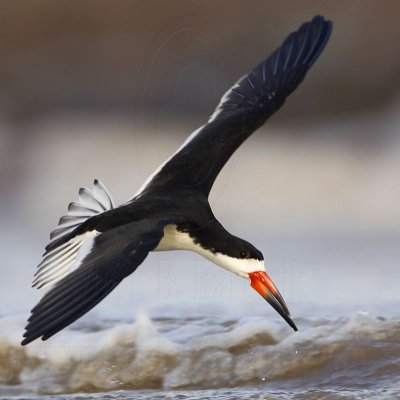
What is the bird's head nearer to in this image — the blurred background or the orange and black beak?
the orange and black beak

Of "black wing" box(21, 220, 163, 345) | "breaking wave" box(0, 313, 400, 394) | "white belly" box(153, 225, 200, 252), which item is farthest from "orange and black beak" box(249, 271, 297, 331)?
"black wing" box(21, 220, 163, 345)

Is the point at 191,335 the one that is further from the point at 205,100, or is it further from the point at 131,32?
the point at 131,32

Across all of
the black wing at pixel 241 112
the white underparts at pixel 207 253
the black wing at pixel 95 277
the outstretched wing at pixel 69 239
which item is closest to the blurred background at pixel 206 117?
the black wing at pixel 241 112

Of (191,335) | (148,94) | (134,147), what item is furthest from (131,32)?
(191,335)

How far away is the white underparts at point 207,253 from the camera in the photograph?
4.69 meters

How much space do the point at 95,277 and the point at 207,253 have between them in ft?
2.84

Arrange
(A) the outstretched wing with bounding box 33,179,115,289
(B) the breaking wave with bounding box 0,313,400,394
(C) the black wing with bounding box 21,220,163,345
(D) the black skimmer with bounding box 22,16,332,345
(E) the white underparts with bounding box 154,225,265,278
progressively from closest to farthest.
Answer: (C) the black wing with bounding box 21,220,163,345 < (D) the black skimmer with bounding box 22,16,332,345 < (A) the outstretched wing with bounding box 33,179,115,289 < (E) the white underparts with bounding box 154,225,265,278 < (B) the breaking wave with bounding box 0,313,400,394

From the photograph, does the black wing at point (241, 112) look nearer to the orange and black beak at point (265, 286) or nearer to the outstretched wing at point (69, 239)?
the outstretched wing at point (69, 239)

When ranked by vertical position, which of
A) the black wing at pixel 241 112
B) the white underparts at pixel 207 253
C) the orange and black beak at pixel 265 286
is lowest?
the orange and black beak at pixel 265 286

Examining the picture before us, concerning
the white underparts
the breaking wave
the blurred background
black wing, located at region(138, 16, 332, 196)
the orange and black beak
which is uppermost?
the blurred background

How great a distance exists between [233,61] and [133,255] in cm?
505

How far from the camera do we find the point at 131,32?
9.32m

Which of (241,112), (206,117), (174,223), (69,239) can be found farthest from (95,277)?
(206,117)

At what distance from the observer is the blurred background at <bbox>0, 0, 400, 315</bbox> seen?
7.57 m
